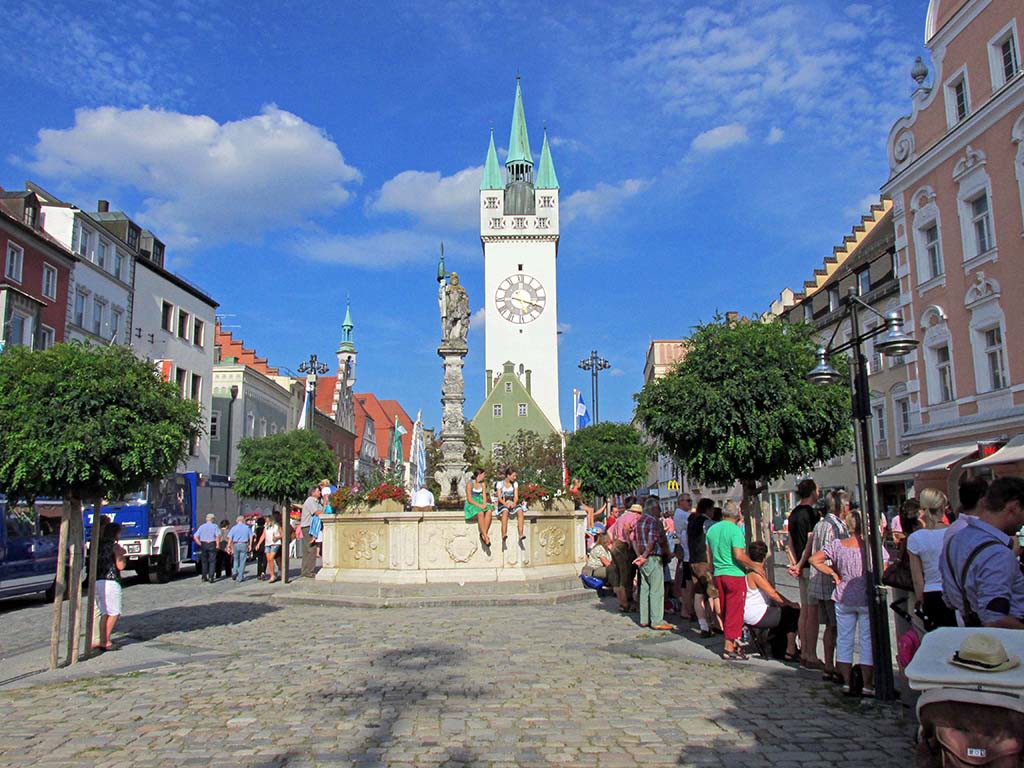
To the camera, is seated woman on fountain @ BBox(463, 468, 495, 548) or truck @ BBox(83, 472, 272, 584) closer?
seated woman on fountain @ BBox(463, 468, 495, 548)

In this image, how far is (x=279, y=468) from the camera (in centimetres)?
2708

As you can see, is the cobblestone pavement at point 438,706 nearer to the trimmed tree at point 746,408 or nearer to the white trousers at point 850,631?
the white trousers at point 850,631

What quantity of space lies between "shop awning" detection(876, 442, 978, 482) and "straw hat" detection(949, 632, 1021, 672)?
2007 centimetres

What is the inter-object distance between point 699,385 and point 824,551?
6.49m

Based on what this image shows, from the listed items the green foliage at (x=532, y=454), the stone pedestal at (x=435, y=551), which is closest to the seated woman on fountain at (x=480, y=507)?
the stone pedestal at (x=435, y=551)

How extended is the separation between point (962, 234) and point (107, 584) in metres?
22.8

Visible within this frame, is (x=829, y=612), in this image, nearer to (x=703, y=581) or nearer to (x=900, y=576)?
(x=900, y=576)

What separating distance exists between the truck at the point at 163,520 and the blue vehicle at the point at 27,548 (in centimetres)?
171

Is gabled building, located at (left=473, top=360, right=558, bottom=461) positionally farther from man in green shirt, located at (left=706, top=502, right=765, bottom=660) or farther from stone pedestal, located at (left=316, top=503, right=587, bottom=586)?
man in green shirt, located at (left=706, top=502, right=765, bottom=660)

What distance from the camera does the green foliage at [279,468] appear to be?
2706cm

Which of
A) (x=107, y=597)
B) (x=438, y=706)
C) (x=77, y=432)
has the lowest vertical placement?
(x=438, y=706)

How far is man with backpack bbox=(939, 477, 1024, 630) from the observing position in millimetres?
4191

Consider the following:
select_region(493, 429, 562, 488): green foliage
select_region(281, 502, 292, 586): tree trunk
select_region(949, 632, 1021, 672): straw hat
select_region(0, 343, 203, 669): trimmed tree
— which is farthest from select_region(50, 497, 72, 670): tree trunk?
select_region(493, 429, 562, 488): green foliage

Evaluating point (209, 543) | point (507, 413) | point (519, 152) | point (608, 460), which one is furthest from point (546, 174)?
point (209, 543)
